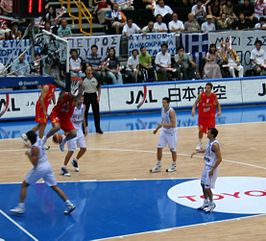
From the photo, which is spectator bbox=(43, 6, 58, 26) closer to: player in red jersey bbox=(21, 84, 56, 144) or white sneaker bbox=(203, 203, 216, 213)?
player in red jersey bbox=(21, 84, 56, 144)

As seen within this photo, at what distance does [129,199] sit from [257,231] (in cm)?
324

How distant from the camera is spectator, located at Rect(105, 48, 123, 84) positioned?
2811cm

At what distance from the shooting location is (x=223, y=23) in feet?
104

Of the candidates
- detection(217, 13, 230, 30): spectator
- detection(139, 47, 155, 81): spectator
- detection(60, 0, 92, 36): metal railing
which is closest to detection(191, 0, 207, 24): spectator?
detection(217, 13, 230, 30): spectator

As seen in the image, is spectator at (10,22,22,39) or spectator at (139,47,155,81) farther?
spectator at (139,47,155,81)

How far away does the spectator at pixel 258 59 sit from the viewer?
98.8ft

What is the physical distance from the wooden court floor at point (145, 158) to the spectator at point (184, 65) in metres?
5.30

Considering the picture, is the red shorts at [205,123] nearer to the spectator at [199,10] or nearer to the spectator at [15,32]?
the spectator at [15,32]

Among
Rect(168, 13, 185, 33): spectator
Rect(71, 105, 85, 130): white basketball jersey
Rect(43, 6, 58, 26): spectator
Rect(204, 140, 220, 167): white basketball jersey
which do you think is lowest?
Rect(204, 140, 220, 167): white basketball jersey

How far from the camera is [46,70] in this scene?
15.4 m

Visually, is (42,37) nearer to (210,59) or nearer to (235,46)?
(210,59)

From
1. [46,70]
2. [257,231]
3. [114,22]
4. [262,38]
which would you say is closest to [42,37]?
[46,70]

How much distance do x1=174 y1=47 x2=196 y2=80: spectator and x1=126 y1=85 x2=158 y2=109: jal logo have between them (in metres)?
1.91

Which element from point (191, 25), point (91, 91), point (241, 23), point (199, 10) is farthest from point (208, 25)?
point (91, 91)
